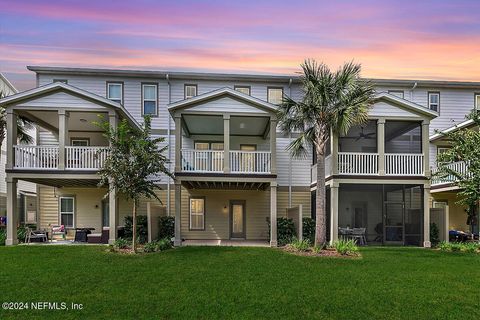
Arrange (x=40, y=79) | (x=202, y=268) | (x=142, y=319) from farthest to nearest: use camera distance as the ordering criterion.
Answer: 1. (x=40, y=79)
2. (x=202, y=268)
3. (x=142, y=319)

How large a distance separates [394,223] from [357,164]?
505 centimetres

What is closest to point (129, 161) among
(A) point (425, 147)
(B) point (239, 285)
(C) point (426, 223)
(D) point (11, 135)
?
(D) point (11, 135)

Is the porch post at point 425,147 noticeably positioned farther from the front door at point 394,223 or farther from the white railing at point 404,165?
the front door at point 394,223

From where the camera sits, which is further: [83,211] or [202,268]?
[83,211]

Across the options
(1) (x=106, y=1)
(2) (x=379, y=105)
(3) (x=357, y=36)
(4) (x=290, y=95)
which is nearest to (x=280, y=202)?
(4) (x=290, y=95)

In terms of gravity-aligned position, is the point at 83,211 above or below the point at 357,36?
below

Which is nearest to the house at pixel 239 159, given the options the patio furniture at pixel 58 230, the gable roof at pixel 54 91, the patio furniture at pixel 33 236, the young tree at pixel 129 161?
the gable roof at pixel 54 91

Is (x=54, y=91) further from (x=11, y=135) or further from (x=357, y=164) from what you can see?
(x=357, y=164)

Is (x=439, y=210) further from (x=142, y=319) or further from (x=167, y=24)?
(x=142, y=319)

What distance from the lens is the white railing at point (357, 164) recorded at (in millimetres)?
18266

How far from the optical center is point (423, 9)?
1292cm

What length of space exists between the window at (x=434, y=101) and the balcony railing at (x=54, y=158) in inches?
713

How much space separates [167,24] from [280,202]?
12.1 meters

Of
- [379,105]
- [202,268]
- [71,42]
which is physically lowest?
[202,268]
